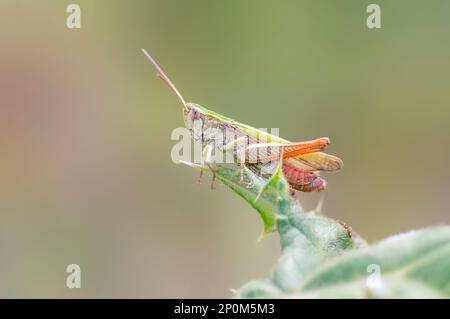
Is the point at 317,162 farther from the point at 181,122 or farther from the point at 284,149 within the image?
the point at 181,122

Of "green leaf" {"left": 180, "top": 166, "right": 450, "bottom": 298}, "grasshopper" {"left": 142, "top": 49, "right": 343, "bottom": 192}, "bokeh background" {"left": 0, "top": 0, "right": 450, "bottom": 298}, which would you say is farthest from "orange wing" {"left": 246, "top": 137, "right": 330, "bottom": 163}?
"bokeh background" {"left": 0, "top": 0, "right": 450, "bottom": 298}

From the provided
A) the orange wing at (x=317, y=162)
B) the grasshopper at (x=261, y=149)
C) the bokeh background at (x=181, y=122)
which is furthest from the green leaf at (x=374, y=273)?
the bokeh background at (x=181, y=122)

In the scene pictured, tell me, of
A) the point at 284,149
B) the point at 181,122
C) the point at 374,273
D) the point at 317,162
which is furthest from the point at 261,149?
the point at 181,122

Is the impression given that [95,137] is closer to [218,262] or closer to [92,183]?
[92,183]

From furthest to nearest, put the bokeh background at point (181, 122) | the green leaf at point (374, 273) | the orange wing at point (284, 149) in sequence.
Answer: the bokeh background at point (181, 122) → the orange wing at point (284, 149) → the green leaf at point (374, 273)

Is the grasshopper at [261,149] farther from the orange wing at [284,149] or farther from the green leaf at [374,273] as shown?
the green leaf at [374,273]

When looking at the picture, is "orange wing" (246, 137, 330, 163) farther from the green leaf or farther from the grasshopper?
the green leaf
